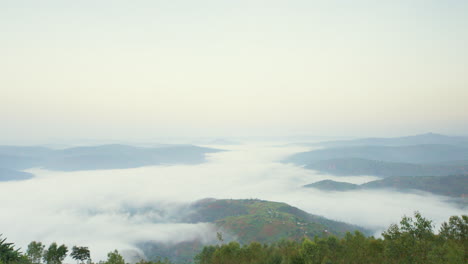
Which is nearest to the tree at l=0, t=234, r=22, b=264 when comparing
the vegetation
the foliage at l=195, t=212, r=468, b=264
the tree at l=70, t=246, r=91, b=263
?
the vegetation

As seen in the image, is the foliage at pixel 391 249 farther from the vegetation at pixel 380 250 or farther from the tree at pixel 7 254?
the tree at pixel 7 254

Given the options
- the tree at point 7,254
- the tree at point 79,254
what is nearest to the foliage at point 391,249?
the tree at point 7,254

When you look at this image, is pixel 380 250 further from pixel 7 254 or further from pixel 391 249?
pixel 7 254

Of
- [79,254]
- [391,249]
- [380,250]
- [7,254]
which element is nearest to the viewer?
[391,249]

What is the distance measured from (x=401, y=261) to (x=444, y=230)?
34040 millimetres

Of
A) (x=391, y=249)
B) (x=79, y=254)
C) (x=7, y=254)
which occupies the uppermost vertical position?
(x=391, y=249)

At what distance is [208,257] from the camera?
115062mm

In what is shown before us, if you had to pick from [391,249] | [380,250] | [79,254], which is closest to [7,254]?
[79,254]

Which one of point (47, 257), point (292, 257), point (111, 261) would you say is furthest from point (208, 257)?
point (47, 257)

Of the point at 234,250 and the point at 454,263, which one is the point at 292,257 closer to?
the point at 234,250

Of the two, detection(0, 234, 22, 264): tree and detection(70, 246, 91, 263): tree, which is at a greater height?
detection(0, 234, 22, 264): tree

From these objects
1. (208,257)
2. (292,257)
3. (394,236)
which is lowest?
(208,257)

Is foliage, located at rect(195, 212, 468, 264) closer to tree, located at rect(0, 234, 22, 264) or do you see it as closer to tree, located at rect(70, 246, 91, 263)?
tree, located at rect(0, 234, 22, 264)

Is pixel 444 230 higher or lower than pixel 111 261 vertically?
higher
